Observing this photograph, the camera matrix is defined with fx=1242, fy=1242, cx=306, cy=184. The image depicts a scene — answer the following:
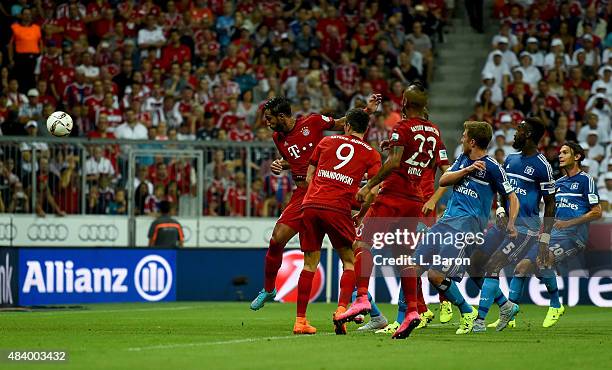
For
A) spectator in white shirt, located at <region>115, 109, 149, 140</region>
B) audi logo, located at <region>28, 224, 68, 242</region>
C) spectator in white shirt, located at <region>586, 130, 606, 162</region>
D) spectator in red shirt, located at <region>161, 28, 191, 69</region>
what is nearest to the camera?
audi logo, located at <region>28, 224, 68, 242</region>

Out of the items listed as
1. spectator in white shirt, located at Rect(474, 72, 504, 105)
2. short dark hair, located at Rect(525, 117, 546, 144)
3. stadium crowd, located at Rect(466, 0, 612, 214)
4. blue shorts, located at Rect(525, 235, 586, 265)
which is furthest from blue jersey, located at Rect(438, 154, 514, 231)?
spectator in white shirt, located at Rect(474, 72, 504, 105)

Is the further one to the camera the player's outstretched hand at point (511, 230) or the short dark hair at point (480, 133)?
the player's outstretched hand at point (511, 230)

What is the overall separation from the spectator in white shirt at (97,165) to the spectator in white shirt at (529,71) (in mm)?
9691

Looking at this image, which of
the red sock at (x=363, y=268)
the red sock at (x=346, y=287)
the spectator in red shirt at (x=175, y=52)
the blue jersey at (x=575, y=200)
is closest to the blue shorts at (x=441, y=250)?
the red sock at (x=363, y=268)

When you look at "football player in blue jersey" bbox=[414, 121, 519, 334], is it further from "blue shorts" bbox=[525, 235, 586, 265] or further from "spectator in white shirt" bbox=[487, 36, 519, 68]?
"spectator in white shirt" bbox=[487, 36, 519, 68]

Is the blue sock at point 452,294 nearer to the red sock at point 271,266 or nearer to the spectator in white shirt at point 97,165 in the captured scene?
the red sock at point 271,266

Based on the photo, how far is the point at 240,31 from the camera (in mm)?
27750

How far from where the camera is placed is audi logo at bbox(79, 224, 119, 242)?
2219 centimetres

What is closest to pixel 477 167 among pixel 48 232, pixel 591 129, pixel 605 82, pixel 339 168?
pixel 339 168

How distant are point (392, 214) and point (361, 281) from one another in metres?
0.79

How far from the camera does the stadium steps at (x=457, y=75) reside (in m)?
27.5

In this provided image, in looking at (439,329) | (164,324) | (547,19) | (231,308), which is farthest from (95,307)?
(547,19)

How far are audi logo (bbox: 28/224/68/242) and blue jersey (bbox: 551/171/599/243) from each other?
9.64 metres

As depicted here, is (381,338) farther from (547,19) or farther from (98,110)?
(547,19)
